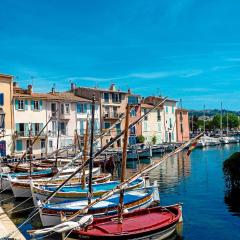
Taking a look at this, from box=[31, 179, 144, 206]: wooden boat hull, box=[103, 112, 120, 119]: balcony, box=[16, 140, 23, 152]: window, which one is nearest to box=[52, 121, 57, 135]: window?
box=[16, 140, 23, 152]: window

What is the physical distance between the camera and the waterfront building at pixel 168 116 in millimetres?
107875

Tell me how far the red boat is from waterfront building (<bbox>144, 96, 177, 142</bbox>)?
8040 cm

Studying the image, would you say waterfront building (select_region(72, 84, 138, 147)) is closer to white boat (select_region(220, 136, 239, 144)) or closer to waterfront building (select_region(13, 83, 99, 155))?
waterfront building (select_region(13, 83, 99, 155))

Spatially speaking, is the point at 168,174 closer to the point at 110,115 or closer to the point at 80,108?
the point at 80,108

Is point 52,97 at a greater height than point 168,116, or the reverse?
point 52,97

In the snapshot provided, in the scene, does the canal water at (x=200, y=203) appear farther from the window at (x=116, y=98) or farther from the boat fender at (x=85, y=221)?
→ the window at (x=116, y=98)

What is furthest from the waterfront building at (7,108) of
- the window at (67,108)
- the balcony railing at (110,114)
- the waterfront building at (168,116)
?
the waterfront building at (168,116)

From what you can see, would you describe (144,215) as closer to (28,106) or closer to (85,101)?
(28,106)

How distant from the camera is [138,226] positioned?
22.9 meters

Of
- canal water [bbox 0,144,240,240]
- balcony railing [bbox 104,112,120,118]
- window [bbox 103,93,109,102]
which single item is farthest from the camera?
window [bbox 103,93,109,102]

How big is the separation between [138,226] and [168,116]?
291 feet

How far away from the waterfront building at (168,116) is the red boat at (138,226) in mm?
80402

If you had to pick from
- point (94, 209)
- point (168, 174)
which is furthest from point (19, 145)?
point (94, 209)

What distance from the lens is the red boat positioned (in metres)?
21.6
